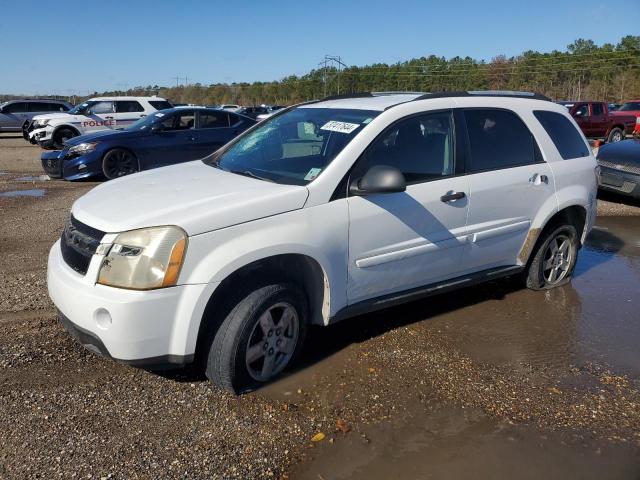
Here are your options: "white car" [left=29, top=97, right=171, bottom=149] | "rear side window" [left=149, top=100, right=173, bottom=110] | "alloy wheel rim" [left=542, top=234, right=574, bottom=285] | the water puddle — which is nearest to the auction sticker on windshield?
"alloy wheel rim" [left=542, top=234, right=574, bottom=285]

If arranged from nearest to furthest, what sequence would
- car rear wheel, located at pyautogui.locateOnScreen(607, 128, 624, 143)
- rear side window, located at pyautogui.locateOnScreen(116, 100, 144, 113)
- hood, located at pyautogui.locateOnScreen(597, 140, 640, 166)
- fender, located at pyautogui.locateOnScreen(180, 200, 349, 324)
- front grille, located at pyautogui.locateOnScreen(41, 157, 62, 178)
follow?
1. fender, located at pyautogui.locateOnScreen(180, 200, 349, 324)
2. hood, located at pyautogui.locateOnScreen(597, 140, 640, 166)
3. front grille, located at pyautogui.locateOnScreen(41, 157, 62, 178)
4. rear side window, located at pyautogui.locateOnScreen(116, 100, 144, 113)
5. car rear wheel, located at pyautogui.locateOnScreen(607, 128, 624, 143)

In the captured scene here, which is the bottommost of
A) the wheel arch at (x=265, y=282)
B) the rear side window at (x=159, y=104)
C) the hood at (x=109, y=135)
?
the wheel arch at (x=265, y=282)

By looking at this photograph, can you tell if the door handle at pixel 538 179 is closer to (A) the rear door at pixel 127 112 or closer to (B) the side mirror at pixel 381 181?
(B) the side mirror at pixel 381 181

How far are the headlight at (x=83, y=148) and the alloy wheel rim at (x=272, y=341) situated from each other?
8.66 m

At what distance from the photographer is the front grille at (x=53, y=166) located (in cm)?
1111

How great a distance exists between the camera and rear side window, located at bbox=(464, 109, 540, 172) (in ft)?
14.7

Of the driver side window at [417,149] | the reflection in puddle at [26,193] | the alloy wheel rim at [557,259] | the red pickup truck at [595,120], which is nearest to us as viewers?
the driver side window at [417,149]

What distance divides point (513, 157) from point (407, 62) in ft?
252

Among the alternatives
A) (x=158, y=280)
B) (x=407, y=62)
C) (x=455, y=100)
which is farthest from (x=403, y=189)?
(x=407, y=62)

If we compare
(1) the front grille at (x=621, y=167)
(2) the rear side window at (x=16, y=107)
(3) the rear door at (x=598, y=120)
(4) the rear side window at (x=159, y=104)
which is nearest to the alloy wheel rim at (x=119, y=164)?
(4) the rear side window at (x=159, y=104)

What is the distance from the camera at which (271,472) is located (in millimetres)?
2789

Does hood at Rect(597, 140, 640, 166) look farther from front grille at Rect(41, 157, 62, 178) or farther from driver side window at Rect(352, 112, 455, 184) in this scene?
front grille at Rect(41, 157, 62, 178)

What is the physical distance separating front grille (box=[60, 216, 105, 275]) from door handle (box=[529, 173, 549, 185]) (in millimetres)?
3490

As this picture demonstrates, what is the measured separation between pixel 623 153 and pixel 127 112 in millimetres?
14513
